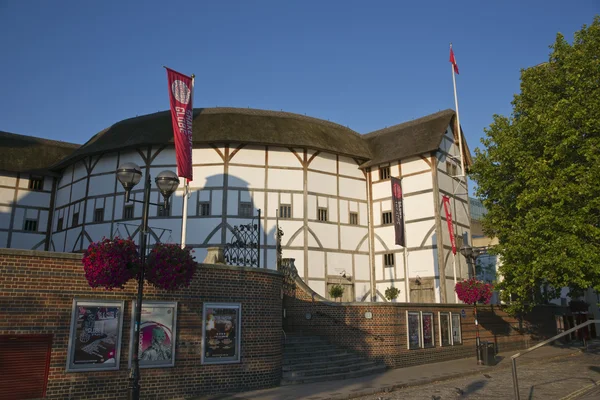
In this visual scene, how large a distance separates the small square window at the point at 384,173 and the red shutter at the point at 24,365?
22291mm

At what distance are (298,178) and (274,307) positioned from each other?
14224 mm

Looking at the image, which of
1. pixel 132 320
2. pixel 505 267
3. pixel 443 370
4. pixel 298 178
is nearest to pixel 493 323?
pixel 505 267

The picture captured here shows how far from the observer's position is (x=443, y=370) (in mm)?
16703

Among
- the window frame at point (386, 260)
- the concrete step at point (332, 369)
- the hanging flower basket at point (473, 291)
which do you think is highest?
the window frame at point (386, 260)

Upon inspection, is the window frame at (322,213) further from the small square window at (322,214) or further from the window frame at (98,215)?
the window frame at (98,215)

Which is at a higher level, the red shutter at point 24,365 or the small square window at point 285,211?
the small square window at point 285,211

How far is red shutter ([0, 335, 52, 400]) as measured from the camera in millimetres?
9461

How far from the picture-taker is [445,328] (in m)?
20.5

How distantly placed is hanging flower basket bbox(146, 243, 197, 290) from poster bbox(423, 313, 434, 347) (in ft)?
38.8

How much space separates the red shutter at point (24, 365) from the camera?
946cm

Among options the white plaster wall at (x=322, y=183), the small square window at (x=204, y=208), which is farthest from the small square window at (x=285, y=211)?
the small square window at (x=204, y=208)

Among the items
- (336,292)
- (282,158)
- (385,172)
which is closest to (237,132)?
(282,158)

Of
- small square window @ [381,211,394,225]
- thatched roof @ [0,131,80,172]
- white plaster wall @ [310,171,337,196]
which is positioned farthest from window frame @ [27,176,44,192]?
small square window @ [381,211,394,225]

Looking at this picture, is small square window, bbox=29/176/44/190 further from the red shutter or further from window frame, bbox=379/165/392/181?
the red shutter
